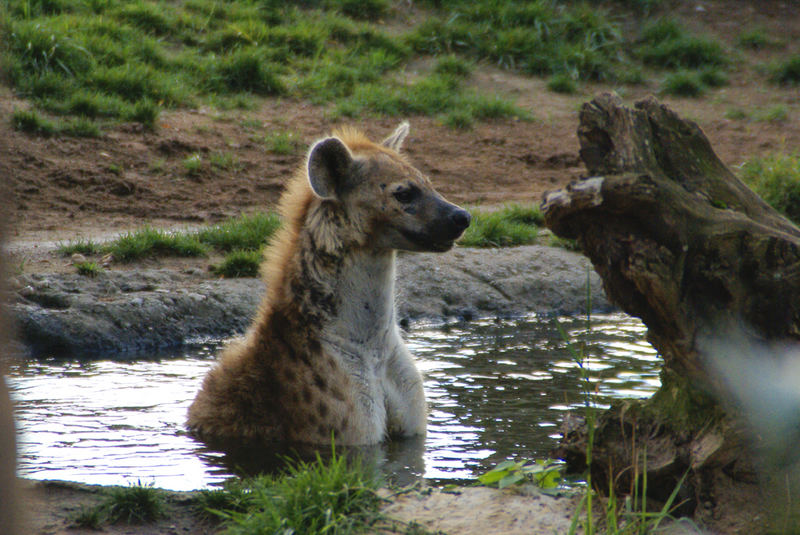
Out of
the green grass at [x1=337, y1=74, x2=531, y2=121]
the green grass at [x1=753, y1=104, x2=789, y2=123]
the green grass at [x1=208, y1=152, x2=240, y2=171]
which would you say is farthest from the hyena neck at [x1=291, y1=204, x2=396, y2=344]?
the green grass at [x1=753, y1=104, x2=789, y2=123]

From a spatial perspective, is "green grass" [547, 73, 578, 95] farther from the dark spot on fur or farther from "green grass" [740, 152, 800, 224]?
the dark spot on fur

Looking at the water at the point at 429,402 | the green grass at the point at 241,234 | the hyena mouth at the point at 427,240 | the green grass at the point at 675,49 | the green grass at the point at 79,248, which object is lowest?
the water at the point at 429,402

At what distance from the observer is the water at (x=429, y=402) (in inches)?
135

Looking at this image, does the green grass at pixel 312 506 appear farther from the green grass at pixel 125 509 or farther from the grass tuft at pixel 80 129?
the grass tuft at pixel 80 129

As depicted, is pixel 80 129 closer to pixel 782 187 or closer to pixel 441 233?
pixel 441 233

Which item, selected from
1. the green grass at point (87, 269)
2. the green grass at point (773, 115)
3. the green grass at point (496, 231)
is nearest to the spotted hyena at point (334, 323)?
the green grass at point (87, 269)

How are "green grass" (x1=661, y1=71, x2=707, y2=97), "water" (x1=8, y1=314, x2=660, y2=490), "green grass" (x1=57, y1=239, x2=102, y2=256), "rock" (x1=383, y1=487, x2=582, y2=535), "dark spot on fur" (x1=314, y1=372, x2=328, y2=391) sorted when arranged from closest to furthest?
"rock" (x1=383, y1=487, x2=582, y2=535), "water" (x1=8, y1=314, x2=660, y2=490), "dark spot on fur" (x1=314, y1=372, x2=328, y2=391), "green grass" (x1=57, y1=239, x2=102, y2=256), "green grass" (x1=661, y1=71, x2=707, y2=97)

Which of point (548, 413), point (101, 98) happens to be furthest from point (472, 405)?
point (101, 98)

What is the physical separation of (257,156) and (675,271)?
5.78 metres

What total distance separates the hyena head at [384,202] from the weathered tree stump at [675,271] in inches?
47.6

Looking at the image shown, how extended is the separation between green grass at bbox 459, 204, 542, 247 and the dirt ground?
0.71 metres

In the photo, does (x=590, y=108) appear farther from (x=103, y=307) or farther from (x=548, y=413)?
(x=103, y=307)

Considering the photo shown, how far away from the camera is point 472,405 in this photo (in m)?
4.25

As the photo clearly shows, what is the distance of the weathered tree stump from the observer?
92.2 inches
